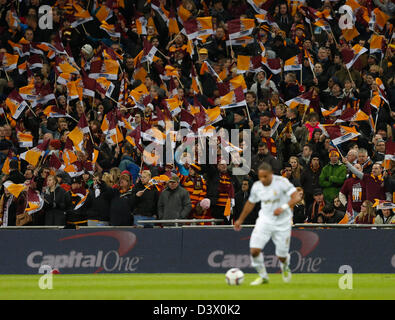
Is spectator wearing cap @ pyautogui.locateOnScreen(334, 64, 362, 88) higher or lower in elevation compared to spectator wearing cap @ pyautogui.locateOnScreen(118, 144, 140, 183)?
higher

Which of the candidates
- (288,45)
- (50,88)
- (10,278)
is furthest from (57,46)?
(10,278)

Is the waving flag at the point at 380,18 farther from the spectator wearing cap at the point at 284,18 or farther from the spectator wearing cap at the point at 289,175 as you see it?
the spectator wearing cap at the point at 289,175

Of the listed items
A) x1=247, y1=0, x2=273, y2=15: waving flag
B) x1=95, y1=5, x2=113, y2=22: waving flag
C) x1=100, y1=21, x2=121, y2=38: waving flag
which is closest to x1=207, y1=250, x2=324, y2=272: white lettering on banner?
x1=247, y1=0, x2=273, y2=15: waving flag

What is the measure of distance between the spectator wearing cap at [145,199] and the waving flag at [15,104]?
629 centimetres

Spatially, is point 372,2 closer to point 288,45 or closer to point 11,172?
point 288,45

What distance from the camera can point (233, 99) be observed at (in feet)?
81.8

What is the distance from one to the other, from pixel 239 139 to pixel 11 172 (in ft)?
21.7

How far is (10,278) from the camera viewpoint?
2159 centimetres

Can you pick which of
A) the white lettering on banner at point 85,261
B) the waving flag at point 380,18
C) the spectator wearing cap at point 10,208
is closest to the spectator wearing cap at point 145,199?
the white lettering on banner at point 85,261

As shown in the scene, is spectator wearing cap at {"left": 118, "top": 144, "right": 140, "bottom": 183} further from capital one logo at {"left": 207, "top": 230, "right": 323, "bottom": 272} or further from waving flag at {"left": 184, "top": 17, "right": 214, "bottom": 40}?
waving flag at {"left": 184, "top": 17, "right": 214, "bottom": 40}

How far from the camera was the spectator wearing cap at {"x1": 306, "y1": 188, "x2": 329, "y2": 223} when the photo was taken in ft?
72.7

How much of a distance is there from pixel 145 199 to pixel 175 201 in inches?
39.2

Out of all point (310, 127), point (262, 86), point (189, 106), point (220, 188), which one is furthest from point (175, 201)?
point (262, 86)

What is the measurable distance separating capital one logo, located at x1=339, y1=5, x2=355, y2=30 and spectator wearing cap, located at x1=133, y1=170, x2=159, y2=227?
9.51 metres
